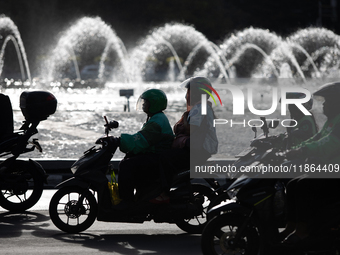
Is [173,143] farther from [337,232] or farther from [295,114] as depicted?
[337,232]

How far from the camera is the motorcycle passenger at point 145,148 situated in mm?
5781

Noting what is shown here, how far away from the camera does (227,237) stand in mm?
4578

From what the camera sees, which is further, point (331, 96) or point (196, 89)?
point (196, 89)

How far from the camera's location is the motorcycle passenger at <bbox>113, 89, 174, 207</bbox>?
5781 mm

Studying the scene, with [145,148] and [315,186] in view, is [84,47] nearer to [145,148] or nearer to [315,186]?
[145,148]

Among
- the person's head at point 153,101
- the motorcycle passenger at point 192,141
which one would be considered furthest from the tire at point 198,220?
the person's head at point 153,101

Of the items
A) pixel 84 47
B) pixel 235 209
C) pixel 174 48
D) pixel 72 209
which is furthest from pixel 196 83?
pixel 84 47

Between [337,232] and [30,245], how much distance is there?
2577mm

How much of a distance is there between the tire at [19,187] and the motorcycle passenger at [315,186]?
3.32 m

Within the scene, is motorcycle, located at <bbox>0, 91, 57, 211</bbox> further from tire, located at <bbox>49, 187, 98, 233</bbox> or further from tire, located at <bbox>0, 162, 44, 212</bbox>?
tire, located at <bbox>49, 187, 98, 233</bbox>

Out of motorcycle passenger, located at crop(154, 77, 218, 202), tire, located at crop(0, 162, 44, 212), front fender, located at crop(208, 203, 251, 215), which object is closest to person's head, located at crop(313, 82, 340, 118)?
front fender, located at crop(208, 203, 251, 215)

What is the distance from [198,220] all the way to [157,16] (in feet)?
175

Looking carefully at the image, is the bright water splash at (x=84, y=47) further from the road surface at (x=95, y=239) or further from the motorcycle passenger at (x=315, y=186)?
the motorcycle passenger at (x=315, y=186)

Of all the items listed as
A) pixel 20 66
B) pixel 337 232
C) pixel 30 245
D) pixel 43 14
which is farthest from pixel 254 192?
pixel 43 14
